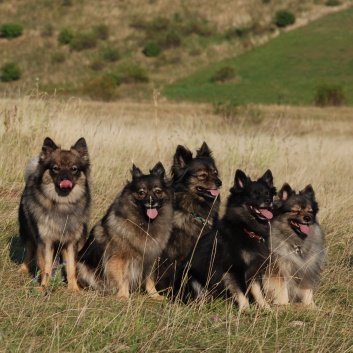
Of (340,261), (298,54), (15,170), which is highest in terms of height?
(298,54)

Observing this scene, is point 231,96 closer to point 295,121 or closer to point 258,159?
point 295,121

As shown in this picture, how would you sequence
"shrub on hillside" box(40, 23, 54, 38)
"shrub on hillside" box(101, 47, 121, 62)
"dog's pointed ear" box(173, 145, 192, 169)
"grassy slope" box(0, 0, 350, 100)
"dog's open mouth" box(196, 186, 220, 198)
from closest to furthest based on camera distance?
"dog's open mouth" box(196, 186, 220, 198) → "dog's pointed ear" box(173, 145, 192, 169) → "grassy slope" box(0, 0, 350, 100) → "shrub on hillside" box(101, 47, 121, 62) → "shrub on hillside" box(40, 23, 54, 38)

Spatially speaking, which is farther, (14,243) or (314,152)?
(314,152)

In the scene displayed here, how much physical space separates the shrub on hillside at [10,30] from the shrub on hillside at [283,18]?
22.8m

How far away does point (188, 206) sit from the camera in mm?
6551

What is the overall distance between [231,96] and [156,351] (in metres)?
37.3

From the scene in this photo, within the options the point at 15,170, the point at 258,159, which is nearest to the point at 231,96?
the point at 258,159

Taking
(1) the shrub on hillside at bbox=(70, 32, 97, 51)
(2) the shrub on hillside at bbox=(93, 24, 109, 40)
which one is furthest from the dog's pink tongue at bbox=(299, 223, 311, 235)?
(2) the shrub on hillside at bbox=(93, 24, 109, 40)

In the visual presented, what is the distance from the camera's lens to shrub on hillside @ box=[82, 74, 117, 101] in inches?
1442

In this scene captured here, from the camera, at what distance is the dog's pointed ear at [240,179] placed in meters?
5.66

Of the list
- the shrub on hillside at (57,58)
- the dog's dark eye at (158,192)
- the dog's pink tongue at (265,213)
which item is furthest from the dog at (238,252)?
the shrub on hillside at (57,58)

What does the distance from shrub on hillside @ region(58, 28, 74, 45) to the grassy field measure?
139 ft

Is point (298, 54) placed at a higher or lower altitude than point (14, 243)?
higher

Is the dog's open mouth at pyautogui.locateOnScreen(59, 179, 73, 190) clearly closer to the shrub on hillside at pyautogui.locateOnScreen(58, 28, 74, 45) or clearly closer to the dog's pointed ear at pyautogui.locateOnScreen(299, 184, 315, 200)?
the dog's pointed ear at pyautogui.locateOnScreen(299, 184, 315, 200)
